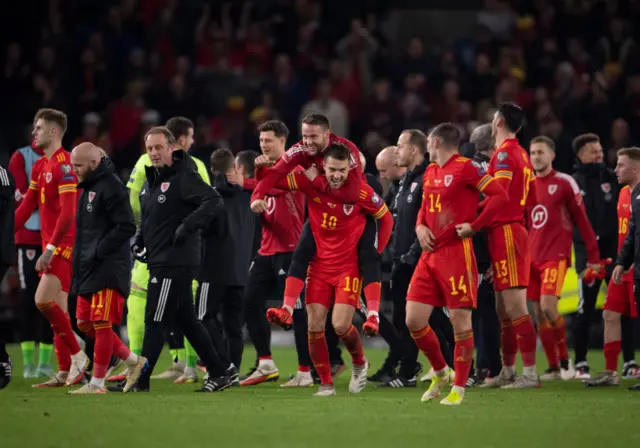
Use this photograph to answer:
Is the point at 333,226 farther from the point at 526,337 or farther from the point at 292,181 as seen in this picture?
the point at 526,337

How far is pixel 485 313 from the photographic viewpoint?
11953 millimetres

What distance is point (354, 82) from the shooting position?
2086 centimetres

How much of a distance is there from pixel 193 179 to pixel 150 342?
1.37m

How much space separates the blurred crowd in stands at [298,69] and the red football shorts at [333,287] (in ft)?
26.8

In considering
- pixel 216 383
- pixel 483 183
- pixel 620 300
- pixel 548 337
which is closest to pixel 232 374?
pixel 216 383

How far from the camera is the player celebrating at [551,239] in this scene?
40.1 ft

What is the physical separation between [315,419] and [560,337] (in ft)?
15.6

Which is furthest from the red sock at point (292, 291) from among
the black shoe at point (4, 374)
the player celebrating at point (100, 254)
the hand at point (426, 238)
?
the black shoe at point (4, 374)

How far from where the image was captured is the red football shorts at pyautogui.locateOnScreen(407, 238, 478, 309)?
950 centimetres

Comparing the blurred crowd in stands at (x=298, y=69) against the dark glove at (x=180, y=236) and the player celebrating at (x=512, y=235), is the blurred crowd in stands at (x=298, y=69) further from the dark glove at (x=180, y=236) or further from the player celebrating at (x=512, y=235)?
the dark glove at (x=180, y=236)

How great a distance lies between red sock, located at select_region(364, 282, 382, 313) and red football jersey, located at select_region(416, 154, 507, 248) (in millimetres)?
858

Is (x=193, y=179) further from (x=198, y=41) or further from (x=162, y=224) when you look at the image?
(x=198, y=41)

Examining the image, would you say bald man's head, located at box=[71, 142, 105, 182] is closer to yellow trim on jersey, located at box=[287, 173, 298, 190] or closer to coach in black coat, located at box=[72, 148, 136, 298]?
coach in black coat, located at box=[72, 148, 136, 298]

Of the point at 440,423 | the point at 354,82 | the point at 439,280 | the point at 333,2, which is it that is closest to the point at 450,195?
the point at 439,280
